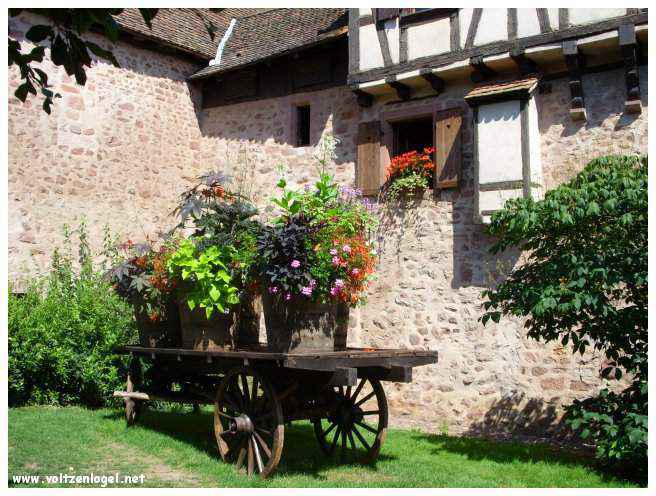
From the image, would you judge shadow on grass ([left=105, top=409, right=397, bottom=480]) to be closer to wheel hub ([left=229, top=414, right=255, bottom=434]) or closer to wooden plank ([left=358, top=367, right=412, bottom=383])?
wheel hub ([left=229, top=414, right=255, bottom=434])

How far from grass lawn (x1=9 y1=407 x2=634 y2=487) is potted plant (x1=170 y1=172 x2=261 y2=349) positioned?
109cm

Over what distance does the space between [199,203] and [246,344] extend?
1414mm

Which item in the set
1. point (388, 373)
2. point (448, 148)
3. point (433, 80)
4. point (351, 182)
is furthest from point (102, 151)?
point (388, 373)

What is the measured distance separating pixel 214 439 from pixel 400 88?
525 centimetres

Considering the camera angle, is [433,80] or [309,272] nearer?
[309,272]

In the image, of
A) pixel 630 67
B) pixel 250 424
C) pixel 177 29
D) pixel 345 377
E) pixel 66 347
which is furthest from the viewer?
pixel 177 29

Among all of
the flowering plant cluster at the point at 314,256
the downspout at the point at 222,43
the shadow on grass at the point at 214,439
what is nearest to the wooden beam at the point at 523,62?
the flowering plant cluster at the point at 314,256

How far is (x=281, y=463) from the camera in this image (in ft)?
19.2

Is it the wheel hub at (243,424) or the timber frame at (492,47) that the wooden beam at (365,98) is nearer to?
the timber frame at (492,47)

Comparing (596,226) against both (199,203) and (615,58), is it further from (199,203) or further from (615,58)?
(199,203)

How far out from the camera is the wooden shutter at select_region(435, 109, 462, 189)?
8.95 meters

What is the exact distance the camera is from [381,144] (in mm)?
9703

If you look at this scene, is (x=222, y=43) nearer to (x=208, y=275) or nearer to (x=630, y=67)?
(x=630, y=67)

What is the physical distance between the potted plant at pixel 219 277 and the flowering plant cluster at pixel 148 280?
1.17 feet
